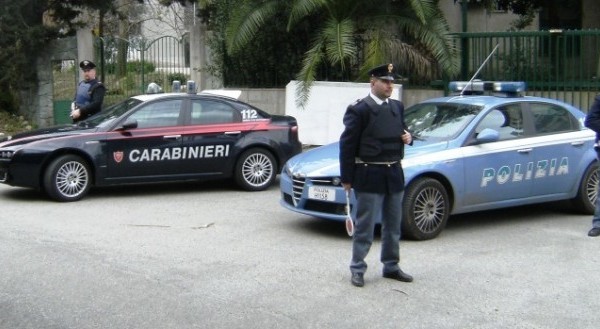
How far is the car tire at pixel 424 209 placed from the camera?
26.9 ft

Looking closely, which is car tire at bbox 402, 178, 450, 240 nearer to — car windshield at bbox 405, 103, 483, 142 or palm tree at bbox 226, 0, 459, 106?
car windshield at bbox 405, 103, 483, 142

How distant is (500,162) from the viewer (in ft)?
28.9

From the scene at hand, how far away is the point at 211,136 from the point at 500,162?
4.21 metres

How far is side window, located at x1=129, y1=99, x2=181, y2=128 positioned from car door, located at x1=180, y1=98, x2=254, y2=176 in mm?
212

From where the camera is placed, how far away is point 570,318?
595 centimetres

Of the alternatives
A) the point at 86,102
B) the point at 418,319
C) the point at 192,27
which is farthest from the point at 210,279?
the point at 192,27

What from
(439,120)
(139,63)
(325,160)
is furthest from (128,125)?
(139,63)

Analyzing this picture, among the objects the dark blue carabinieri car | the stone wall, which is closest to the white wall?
the dark blue carabinieri car

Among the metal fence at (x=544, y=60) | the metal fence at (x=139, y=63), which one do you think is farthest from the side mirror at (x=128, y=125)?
the metal fence at (x=139, y=63)

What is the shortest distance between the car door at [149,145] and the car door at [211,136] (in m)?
0.16

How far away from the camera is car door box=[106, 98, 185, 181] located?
10.8 meters

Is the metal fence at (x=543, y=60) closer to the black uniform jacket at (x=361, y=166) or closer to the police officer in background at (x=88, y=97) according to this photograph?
the police officer in background at (x=88, y=97)

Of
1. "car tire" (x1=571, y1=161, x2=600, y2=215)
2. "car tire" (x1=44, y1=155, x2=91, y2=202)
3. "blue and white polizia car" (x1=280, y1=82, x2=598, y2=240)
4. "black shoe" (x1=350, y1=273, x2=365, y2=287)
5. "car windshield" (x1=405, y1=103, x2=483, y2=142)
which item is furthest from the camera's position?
"car tire" (x1=44, y1=155, x2=91, y2=202)

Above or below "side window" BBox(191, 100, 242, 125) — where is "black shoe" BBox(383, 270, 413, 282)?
below
